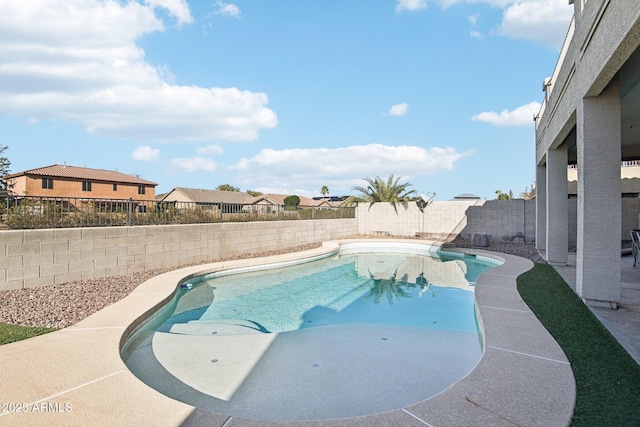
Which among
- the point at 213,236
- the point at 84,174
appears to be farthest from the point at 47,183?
the point at 213,236

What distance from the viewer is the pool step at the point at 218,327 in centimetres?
480

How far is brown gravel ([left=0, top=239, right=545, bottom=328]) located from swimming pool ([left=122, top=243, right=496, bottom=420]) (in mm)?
978

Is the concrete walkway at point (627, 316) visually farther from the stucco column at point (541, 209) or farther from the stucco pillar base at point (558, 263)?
the stucco column at point (541, 209)

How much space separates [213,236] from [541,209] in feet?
35.2

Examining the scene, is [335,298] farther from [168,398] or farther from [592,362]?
[168,398]

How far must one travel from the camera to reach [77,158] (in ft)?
107

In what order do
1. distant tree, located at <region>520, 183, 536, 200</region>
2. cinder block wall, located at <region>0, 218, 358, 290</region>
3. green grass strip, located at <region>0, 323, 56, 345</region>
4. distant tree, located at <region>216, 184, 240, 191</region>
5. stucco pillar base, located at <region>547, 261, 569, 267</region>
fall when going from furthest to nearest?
distant tree, located at <region>216, 184, 240, 191</region>
distant tree, located at <region>520, 183, 536, 200</region>
stucco pillar base, located at <region>547, 261, 569, 267</region>
cinder block wall, located at <region>0, 218, 358, 290</region>
green grass strip, located at <region>0, 323, 56, 345</region>

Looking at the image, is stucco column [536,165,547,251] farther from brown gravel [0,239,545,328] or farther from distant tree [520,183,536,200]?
brown gravel [0,239,545,328]

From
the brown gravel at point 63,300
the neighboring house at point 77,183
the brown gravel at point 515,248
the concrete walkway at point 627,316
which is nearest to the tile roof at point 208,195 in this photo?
the neighboring house at point 77,183

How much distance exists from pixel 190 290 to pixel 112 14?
7.13 meters

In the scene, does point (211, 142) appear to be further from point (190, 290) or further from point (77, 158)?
point (190, 290)

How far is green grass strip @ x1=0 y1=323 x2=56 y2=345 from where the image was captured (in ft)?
12.1

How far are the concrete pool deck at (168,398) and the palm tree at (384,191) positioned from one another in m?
Result: 14.7

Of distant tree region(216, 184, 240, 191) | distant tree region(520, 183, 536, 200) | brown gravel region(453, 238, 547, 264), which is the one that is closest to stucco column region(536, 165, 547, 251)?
brown gravel region(453, 238, 547, 264)
